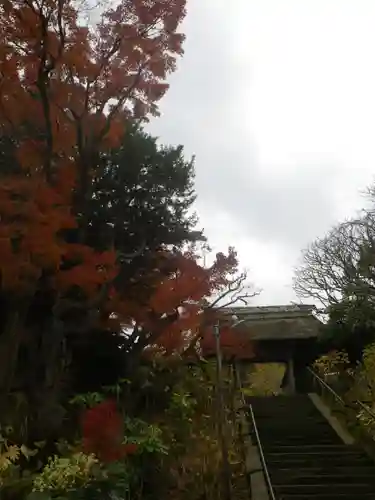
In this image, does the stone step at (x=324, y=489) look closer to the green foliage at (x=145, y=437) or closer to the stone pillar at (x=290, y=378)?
the green foliage at (x=145, y=437)

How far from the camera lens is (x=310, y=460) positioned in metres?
11.0

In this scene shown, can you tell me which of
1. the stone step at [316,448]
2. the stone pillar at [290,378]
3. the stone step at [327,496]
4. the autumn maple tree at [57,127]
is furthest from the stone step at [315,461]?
the stone pillar at [290,378]

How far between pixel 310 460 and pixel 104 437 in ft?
14.1

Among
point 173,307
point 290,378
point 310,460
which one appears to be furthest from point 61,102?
point 290,378

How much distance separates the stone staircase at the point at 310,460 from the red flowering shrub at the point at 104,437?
2.62m

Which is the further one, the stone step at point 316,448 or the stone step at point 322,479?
the stone step at point 316,448

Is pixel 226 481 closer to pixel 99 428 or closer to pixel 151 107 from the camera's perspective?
pixel 99 428

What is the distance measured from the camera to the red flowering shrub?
28.3 feet

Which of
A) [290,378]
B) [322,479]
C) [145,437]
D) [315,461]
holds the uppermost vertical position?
[290,378]

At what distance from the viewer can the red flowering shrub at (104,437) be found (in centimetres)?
862

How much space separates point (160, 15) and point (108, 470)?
785 centimetres

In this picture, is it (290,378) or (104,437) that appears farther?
(290,378)

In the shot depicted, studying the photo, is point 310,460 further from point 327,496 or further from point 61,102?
point 61,102

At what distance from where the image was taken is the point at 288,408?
615 inches
